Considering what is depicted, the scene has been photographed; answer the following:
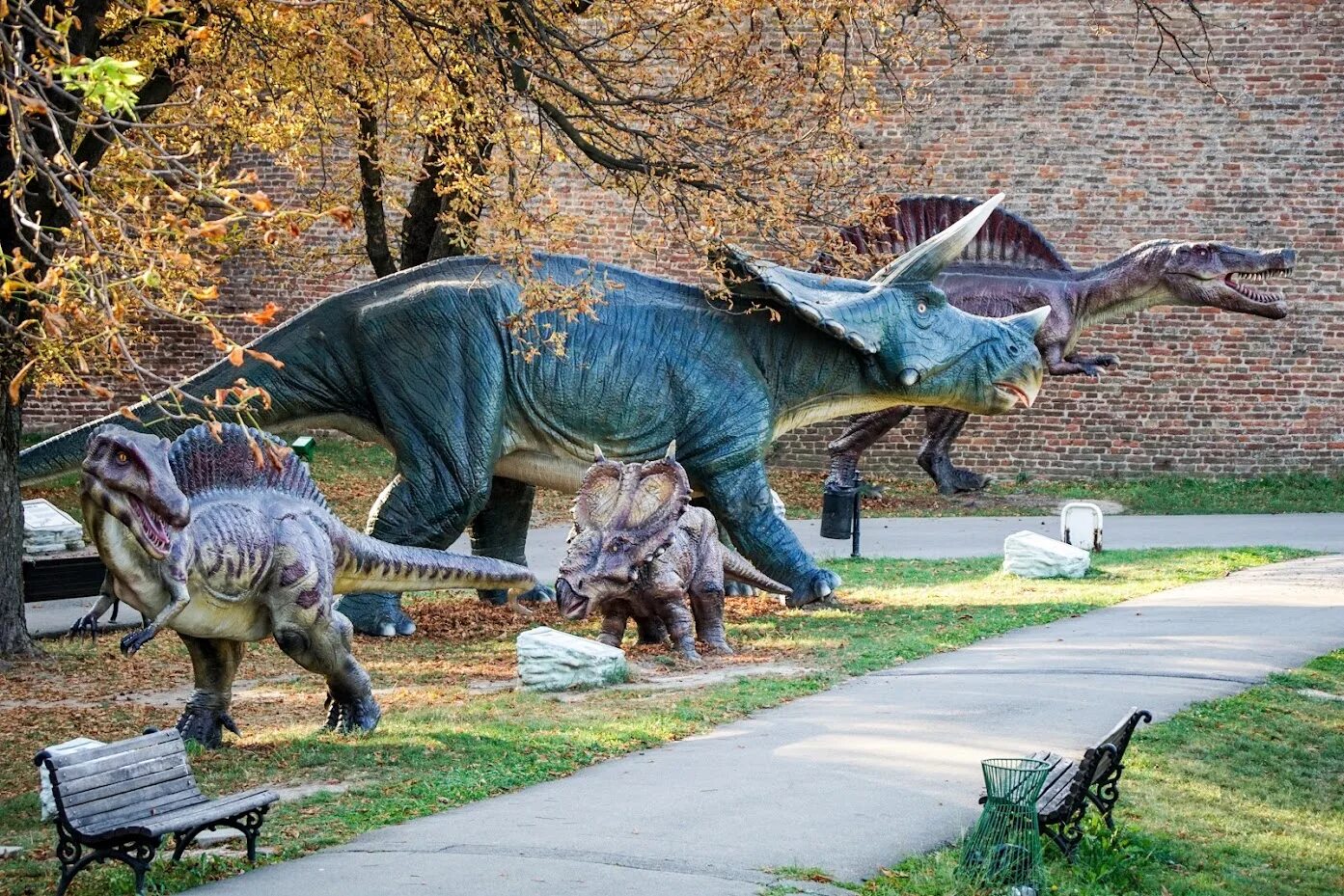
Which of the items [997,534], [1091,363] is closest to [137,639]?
[997,534]

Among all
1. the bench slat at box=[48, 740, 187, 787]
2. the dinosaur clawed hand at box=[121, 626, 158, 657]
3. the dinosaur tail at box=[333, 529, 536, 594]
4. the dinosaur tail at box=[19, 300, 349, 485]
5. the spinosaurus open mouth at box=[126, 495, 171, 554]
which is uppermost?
the dinosaur tail at box=[19, 300, 349, 485]

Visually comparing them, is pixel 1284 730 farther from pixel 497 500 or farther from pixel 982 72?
pixel 982 72

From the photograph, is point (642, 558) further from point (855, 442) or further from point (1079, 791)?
point (855, 442)

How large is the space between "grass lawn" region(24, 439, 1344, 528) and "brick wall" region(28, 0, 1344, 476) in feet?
1.41

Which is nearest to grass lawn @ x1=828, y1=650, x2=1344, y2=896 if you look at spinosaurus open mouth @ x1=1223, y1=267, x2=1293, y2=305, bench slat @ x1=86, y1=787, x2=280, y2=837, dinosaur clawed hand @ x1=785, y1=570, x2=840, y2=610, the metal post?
bench slat @ x1=86, y1=787, x2=280, y2=837

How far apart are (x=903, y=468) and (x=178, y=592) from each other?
16.5m

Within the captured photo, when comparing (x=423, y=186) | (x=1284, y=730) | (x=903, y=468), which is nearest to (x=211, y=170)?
(x=1284, y=730)

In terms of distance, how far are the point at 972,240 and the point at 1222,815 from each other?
34.8 feet

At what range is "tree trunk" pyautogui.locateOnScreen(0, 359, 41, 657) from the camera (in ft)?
35.3

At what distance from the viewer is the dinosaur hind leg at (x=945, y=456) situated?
65.8ft

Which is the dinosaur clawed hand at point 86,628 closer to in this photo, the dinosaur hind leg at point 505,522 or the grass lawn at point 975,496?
the dinosaur hind leg at point 505,522

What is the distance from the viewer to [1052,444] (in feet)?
73.8

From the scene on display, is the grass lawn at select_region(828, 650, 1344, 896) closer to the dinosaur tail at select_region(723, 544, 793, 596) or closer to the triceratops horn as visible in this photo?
the dinosaur tail at select_region(723, 544, 793, 596)

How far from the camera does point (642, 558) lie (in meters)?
10.0
